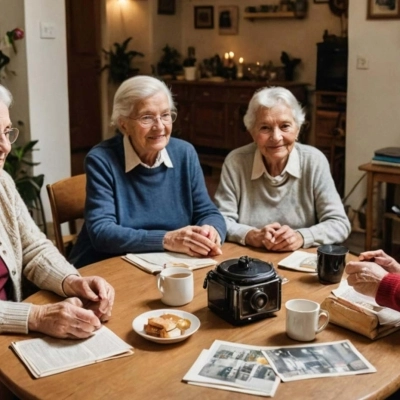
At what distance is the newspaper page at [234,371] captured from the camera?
46.2 inches

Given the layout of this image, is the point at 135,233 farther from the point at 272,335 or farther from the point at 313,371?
the point at 313,371

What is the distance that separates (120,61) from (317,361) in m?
6.07

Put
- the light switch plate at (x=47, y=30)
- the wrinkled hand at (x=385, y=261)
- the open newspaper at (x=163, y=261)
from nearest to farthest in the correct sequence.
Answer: the wrinkled hand at (x=385, y=261) < the open newspaper at (x=163, y=261) < the light switch plate at (x=47, y=30)

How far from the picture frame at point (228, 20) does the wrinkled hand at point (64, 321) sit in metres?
5.67

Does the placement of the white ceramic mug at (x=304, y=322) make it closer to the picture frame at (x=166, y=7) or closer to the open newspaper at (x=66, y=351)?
the open newspaper at (x=66, y=351)

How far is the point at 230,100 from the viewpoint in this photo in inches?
245

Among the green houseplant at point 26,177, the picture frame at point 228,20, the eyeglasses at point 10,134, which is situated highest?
the picture frame at point 228,20

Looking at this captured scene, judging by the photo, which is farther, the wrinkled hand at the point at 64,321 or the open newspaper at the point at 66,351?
the wrinkled hand at the point at 64,321

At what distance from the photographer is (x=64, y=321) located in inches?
54.1

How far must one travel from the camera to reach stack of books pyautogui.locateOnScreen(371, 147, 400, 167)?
3.74 meters

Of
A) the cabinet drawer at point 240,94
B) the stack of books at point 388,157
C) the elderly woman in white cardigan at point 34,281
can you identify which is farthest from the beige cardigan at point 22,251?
the cabinet drawer at point 240,94

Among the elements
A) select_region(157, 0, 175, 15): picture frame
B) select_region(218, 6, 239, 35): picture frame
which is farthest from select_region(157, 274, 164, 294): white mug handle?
select_region(157, 0, 175, 15): picture frame

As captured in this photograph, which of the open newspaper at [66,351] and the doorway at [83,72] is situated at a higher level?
the doorway at [83,72]

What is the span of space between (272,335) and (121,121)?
112 cm
